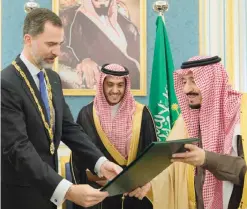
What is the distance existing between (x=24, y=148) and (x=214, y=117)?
1219 mm

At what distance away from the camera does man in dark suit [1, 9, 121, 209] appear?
1.99 metres

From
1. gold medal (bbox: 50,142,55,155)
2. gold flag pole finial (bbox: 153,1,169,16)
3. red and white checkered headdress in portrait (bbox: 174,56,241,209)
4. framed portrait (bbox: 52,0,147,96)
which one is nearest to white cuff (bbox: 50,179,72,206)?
gold medal (bbox: 50,142,55,155)

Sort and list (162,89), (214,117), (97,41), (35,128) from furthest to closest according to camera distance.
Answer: (97,41) → (162,89) → (214,117) → (35,128)

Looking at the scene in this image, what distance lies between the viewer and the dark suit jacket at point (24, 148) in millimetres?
1989

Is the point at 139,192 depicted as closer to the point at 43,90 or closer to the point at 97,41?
the point at 43,90

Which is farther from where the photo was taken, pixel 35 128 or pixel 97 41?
pixel 97 41

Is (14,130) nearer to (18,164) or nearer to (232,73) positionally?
(18,164)

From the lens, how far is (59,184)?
78.9 inches

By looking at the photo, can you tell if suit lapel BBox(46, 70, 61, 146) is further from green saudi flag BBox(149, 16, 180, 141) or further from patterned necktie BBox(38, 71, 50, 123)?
green saudi flag BBox(149, 16, 180, 141)

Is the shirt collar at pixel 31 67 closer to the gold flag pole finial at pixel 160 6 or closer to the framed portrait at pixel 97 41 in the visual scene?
the framed portrait at pixel 97 41

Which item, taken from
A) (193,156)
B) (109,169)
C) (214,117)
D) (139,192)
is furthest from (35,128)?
(214,117)

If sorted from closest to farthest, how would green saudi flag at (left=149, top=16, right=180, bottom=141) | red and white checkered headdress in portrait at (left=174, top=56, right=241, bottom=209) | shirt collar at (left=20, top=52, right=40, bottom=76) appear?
shirt collar at (left=20, top=52, right=40, bottom=76), red and white checkered headdress in portrait at (left=174, top=56, right=241, bottom=209), green saudi flag at (left=149, top=16, right=180, bottom=141)

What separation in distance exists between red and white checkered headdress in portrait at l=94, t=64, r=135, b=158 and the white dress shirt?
1236 millimetres

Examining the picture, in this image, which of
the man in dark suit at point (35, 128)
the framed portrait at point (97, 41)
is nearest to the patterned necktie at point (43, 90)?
the man in dark suit at point (35, 128)
